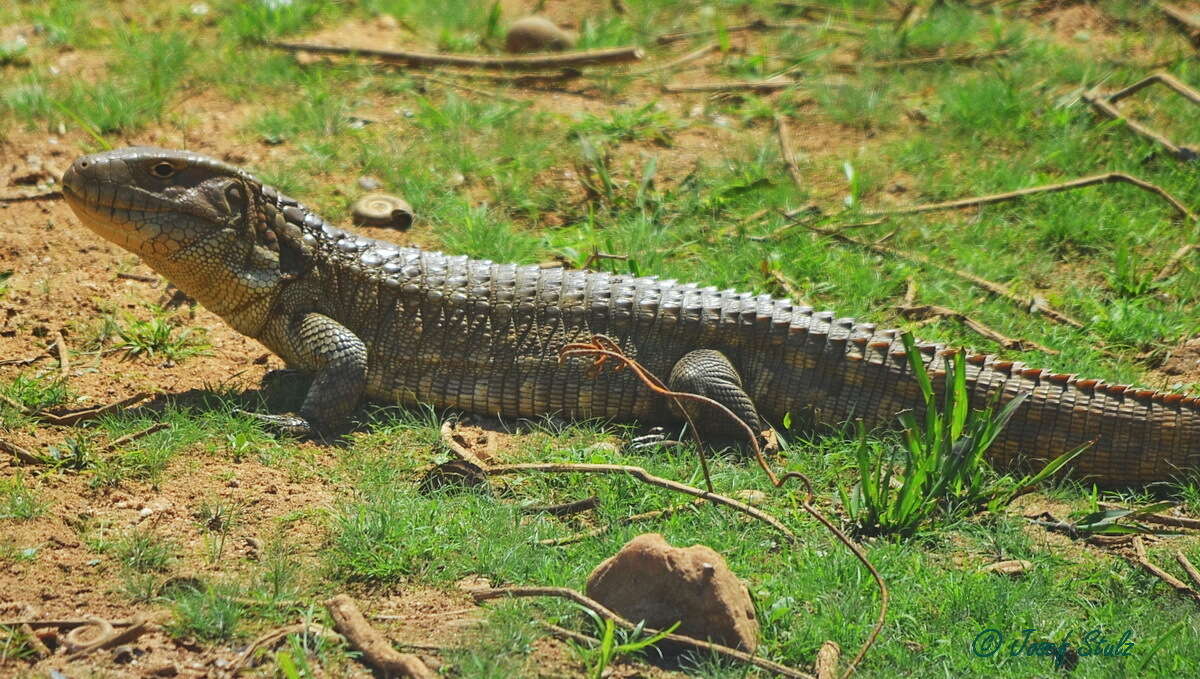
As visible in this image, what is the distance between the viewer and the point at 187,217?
19.1 ft

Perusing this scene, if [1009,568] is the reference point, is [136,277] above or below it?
above

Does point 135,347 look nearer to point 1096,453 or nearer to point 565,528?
point 565,528

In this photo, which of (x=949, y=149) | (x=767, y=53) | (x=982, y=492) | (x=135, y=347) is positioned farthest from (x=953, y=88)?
(x=135, y=347)

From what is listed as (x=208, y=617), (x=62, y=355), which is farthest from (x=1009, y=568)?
(x=62, y=355)

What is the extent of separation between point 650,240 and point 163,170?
10.1ft

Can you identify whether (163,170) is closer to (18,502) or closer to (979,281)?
(18,502)

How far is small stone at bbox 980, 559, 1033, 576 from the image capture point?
4.83 metres

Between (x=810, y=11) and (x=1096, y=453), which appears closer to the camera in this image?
(x=1096, y=453)

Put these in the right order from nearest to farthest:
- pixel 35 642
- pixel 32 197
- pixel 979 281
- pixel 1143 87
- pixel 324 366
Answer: pixel 35 642 → pixel 324 366 → pixel 979 281 → pixel 32 197 → pixel 1143 87

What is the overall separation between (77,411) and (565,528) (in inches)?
101

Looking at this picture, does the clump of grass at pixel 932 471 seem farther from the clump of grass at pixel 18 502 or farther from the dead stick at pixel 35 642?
the clump of grass at pixel 18 502

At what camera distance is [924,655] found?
4309mm

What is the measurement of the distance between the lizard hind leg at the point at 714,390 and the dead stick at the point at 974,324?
1577 mm

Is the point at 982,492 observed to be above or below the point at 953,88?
below
